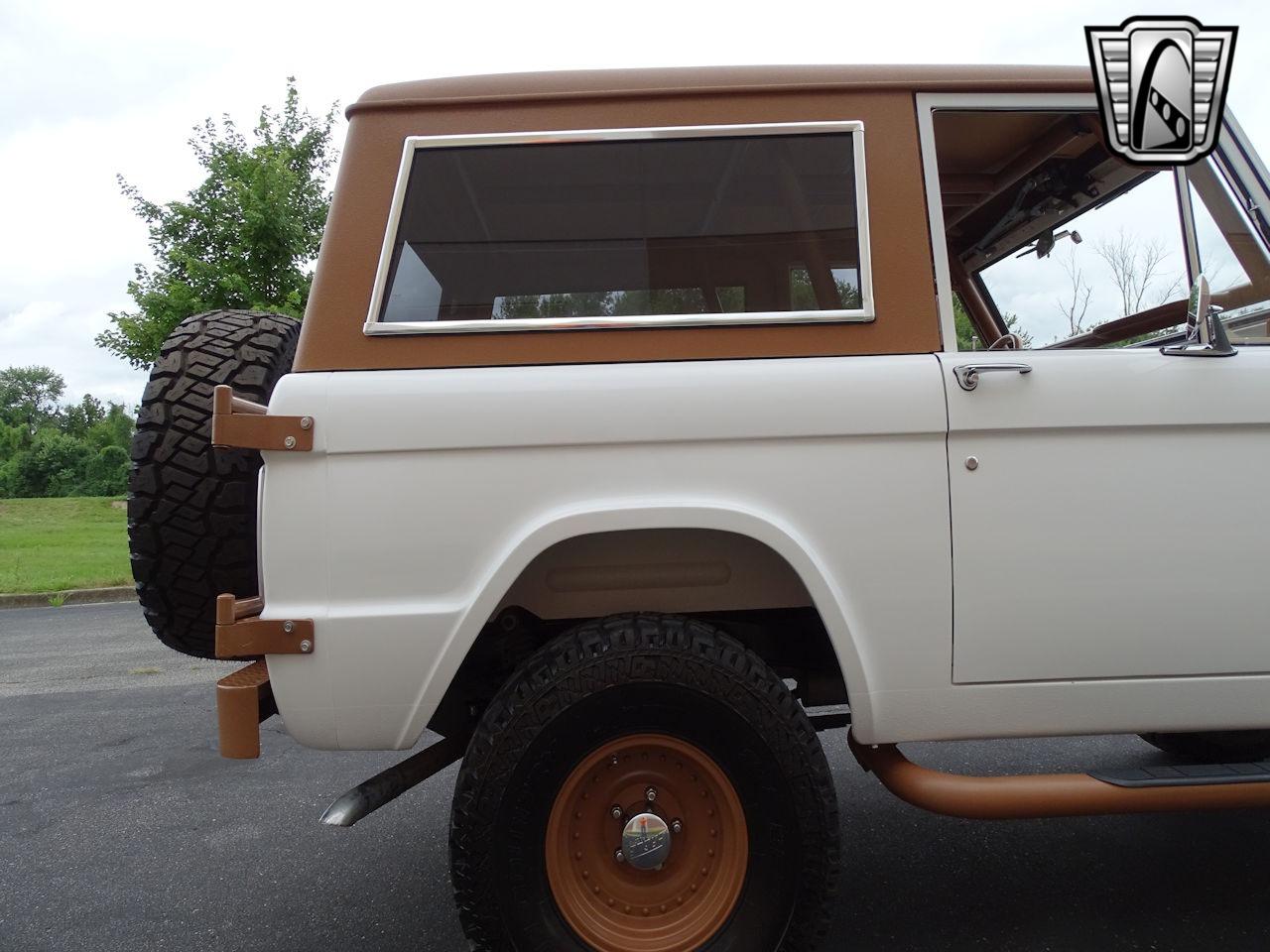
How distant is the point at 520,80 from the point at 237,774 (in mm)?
3288

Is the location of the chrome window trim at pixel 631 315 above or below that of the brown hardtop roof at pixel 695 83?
below

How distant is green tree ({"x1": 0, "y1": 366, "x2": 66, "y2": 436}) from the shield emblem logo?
3372 inches

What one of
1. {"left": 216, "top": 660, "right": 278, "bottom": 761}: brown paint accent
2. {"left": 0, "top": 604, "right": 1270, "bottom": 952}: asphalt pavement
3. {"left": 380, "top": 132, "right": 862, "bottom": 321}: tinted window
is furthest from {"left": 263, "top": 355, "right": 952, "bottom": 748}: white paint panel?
{"left": 0, "top": 604, "right": 1270, "bottom": 952}: asphalt pavement

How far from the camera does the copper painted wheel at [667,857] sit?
76.9 inches

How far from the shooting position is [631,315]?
2.09 metres

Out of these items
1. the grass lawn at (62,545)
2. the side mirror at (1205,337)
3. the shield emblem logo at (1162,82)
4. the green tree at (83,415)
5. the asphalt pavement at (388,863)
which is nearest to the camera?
the shield emblem logo at (1162,82)

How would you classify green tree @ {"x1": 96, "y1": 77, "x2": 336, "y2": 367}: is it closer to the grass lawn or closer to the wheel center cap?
the grass lawn

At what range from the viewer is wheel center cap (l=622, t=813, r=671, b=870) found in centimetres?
194

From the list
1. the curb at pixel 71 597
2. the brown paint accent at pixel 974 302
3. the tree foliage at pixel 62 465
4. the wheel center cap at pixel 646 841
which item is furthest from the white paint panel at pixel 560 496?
the tree foliage at pixel 62 465

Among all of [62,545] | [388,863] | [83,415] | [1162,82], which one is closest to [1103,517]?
[1162,82]

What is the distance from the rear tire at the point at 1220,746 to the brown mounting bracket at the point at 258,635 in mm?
2983

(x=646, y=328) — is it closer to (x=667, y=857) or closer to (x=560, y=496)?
(x=560, y=496)

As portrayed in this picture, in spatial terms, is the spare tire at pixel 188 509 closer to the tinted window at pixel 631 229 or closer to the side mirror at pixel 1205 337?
the tinted window at pixel 631 229

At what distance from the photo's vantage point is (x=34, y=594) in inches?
381
